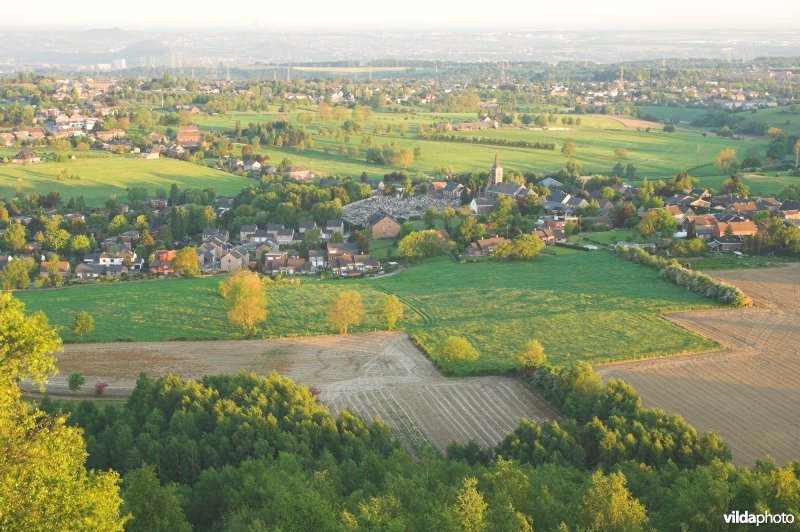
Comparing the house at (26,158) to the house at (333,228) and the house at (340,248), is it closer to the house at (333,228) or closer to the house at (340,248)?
the house at (333,228)

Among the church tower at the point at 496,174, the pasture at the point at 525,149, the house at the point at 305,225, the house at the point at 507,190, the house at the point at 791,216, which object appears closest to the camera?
the house at the point at 791,216

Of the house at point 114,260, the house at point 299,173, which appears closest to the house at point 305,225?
the house at point 114,260

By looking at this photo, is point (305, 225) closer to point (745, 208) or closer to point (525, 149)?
point (745, 208)

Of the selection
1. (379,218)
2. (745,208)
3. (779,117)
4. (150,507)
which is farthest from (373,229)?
(779,117)

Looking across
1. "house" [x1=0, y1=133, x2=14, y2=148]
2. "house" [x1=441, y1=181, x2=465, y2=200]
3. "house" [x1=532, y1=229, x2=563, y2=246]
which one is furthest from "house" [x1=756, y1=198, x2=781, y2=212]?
"house" [x1=0, y1=133, x2=14, y2=148]

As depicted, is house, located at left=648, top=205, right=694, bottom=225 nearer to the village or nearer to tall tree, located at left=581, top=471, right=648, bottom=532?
the village

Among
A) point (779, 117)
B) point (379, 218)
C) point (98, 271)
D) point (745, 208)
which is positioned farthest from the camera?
point (779, 117)
